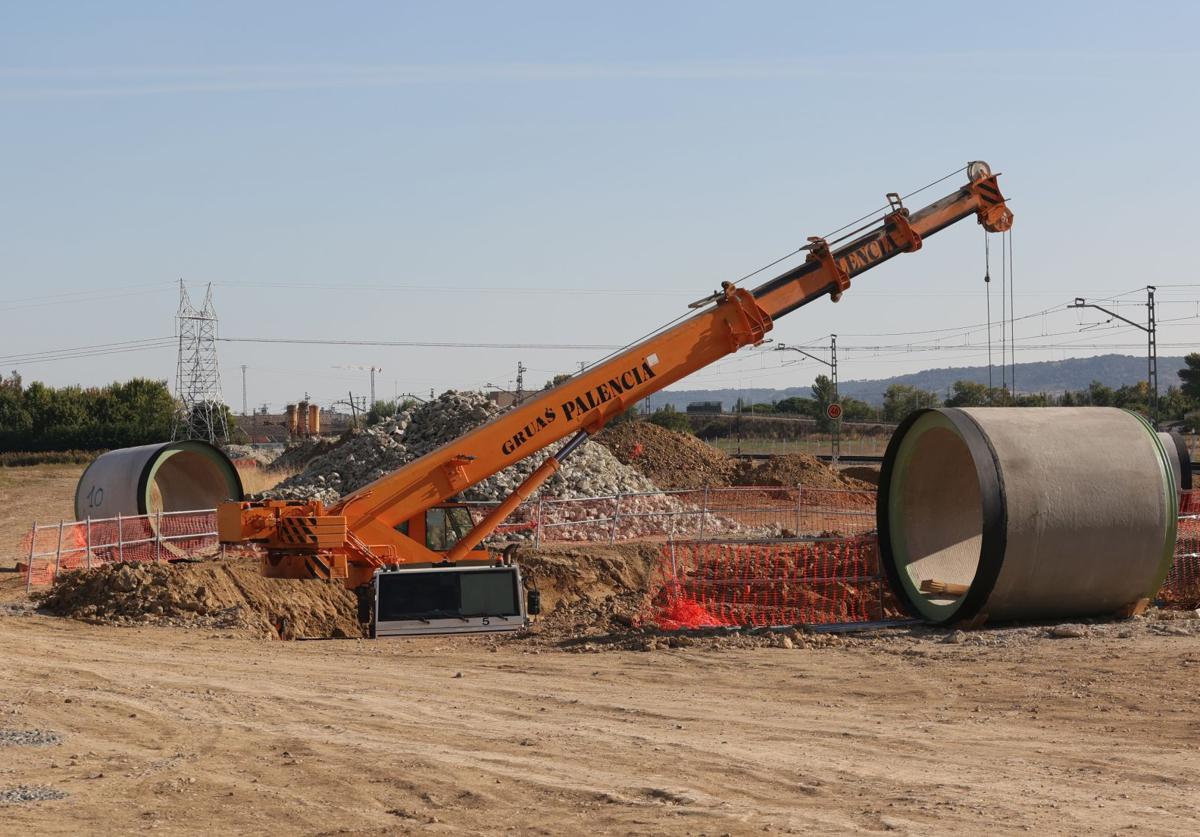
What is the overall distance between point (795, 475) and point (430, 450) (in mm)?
11841

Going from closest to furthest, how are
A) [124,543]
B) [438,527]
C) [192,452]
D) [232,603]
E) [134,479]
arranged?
[438,527] < [232,603] < [124,543] < [134,479] < [192,452]

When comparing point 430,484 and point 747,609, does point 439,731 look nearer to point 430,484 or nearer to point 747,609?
point 430,484

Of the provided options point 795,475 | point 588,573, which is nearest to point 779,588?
point 588,573

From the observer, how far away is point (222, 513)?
19.5m

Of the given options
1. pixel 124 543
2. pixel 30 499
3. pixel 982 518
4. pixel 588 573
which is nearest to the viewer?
pixel 982 518

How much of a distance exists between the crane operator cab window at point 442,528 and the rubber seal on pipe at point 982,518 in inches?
247

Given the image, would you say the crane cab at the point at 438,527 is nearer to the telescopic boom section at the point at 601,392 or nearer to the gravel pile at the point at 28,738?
the telescopic boom section at the point at 601,392

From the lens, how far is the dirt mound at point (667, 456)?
44.9 meters

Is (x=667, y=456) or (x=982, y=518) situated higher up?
(x=667, y=456)

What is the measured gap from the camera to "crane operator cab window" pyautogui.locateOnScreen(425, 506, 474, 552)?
20.8m

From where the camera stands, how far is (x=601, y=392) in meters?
20.2

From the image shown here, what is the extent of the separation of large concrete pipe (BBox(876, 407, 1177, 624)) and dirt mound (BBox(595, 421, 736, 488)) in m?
24.7

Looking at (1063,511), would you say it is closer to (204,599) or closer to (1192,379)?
(204,599)

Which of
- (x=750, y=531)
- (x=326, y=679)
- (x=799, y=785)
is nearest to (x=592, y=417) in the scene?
(x=326, y=679)
